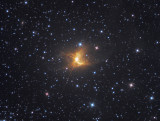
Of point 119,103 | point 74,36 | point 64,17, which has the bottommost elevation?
point 119,103

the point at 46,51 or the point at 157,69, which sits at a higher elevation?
the point at 46,51

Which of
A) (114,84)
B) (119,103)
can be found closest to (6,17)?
(114,84)

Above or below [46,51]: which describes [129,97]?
below

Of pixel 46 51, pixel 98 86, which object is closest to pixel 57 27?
pixel 46 51

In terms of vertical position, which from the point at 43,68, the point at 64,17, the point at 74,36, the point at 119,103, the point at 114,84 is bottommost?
the point at 119,103

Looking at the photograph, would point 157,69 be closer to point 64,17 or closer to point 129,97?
point 129,97

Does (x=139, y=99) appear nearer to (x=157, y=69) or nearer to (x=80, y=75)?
(x=157, y=69)
